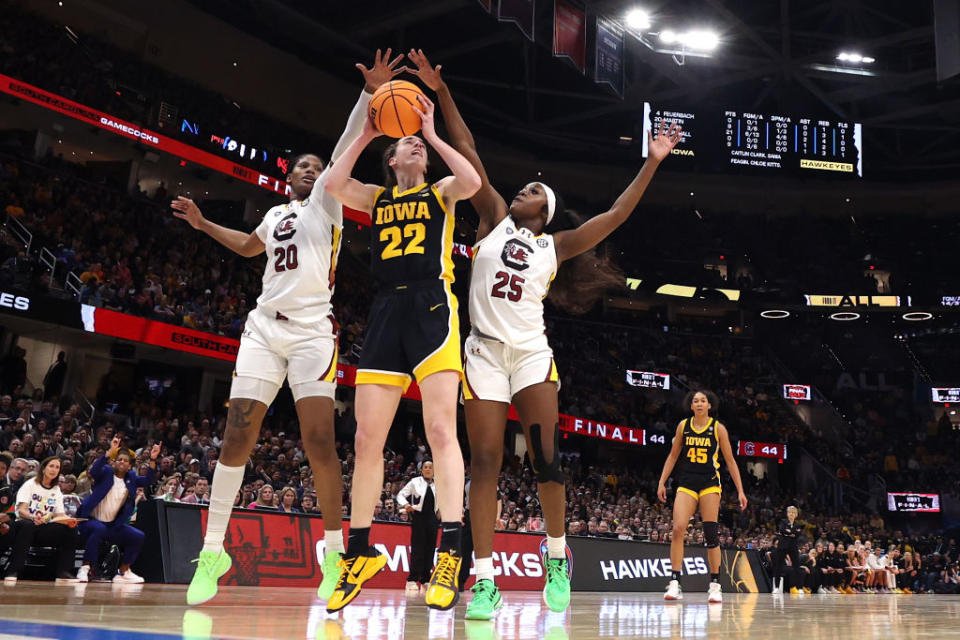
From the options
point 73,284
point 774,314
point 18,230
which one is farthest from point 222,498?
point 774,314

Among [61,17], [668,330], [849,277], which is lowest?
[668,330]

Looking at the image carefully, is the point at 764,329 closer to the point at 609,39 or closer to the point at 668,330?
the point at 668,330

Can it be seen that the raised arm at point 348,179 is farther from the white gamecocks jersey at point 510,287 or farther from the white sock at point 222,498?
the white sock at point 222,498

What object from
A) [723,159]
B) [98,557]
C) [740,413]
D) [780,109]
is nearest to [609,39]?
[723,159]

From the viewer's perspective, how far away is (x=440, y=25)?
2580 centimetres

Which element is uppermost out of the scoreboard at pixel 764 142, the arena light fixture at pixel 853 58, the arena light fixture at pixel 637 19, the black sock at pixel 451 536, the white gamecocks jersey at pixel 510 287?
the arena light fixture at pixel 853 58

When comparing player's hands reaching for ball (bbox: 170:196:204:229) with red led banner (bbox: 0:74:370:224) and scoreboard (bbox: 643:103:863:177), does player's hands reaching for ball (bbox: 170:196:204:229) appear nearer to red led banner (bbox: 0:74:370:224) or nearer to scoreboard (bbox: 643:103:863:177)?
red led banner (bbox: 0:74:370:224)

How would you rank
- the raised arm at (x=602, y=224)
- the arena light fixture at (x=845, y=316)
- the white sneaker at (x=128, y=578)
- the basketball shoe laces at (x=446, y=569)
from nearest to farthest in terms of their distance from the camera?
1. the basketball shoe laces at (x=446, y=569)
2. the raised arm at (x=602, y=224)
3. the white sneaker at (x=128, y=578)
4. the arena light fixture at (x=845, y=316)

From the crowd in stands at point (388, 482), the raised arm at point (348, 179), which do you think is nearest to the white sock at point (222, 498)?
the raised arm at point (348, 179)

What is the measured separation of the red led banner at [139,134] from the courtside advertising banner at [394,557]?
1289cm

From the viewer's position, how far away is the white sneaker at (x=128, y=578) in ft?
25.6

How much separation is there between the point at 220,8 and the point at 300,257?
2287 centimetres

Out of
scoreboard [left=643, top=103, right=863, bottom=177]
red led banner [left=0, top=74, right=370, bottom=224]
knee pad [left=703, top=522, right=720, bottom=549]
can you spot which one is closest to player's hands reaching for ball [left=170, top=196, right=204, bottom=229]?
knee pad [left=703, top=522, right=720, bottom=549]

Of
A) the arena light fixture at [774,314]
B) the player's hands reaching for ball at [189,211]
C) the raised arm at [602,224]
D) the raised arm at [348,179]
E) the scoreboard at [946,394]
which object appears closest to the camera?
the raised arm at [348,179]
